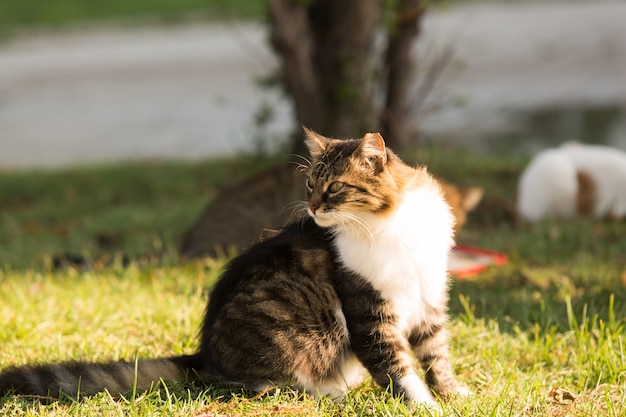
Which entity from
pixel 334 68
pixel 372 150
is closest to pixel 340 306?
pixel 372 150

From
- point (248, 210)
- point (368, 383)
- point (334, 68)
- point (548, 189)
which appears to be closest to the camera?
point (368, 383)

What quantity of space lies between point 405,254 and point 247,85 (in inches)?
476

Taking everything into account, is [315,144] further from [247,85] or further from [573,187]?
[247,85]

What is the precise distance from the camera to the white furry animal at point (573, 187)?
648 centimetres

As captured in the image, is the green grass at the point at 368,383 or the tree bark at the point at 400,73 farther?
the tree bark at the point at 400,73

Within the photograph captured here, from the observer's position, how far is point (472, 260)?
5.20m

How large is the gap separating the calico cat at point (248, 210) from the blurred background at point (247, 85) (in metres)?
1.62

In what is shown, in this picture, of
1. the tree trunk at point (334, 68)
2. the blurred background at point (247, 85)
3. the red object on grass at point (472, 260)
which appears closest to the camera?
the red object on grass at point (472, 260)

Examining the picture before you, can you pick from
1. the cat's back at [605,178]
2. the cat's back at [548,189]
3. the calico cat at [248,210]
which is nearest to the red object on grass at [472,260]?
the calico cat at [248,210]

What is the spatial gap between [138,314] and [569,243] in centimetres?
322

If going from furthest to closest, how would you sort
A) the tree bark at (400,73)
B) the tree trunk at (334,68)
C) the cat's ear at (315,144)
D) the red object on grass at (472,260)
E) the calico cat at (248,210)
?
1. the tree bark at (400,73)
2. the tree trunk at (334,68)
3. the calico cat at (248,210)
4. the red object on grass at (472,260)
5. the cat's ear at (315,144)

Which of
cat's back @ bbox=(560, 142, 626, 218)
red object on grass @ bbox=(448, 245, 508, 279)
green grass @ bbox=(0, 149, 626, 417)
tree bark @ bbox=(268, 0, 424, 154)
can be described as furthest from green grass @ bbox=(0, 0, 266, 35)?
red object on grass @ bbox=(448, 245, 508, 279)

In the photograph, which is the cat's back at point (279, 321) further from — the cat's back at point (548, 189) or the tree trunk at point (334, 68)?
the tree trunk at point (334, 68)

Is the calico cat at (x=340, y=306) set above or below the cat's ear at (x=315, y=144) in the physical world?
below
